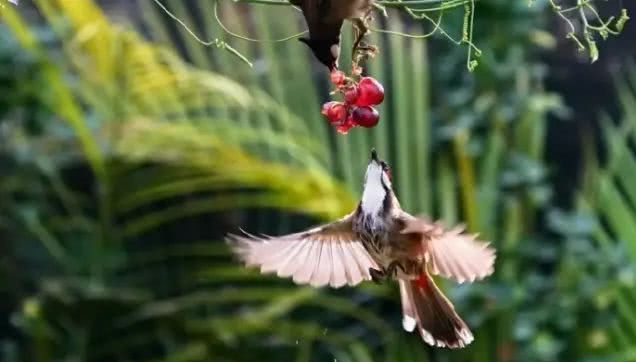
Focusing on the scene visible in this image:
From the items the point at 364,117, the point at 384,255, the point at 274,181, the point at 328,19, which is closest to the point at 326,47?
the point at 328,19

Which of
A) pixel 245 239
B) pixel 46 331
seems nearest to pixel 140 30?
pixel 46 331

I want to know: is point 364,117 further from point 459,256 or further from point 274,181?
point 274,181

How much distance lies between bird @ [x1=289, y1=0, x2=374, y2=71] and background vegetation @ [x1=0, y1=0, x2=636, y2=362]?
4.65ft

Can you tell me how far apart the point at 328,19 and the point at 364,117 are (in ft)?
0.54

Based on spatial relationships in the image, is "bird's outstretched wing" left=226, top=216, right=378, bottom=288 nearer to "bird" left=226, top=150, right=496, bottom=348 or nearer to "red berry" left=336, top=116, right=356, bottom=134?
"bird" left=226, top=150, right=496, bottom=348

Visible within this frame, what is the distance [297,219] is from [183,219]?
0.93 feet

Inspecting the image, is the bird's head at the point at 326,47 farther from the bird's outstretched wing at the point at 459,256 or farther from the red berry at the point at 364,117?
the bird's outstretched wing at the point at 459,256

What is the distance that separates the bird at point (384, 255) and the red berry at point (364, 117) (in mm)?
63

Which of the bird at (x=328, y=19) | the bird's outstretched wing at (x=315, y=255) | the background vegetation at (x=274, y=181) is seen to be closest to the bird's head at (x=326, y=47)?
the bird at (x=328, y=19)

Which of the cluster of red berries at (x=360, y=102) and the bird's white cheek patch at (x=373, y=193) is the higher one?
the cluster of red berries at (x=360, y=102)

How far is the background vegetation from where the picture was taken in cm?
224

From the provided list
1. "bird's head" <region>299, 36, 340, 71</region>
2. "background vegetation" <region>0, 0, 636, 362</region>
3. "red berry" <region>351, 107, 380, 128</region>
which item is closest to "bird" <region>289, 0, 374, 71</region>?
"bird's head" <region>299, 36, 340, 71</region>

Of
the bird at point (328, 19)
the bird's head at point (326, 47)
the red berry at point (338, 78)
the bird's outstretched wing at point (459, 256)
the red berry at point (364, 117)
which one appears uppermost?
the bird at point (328, 19)

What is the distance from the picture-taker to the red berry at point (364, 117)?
34.2 inches
